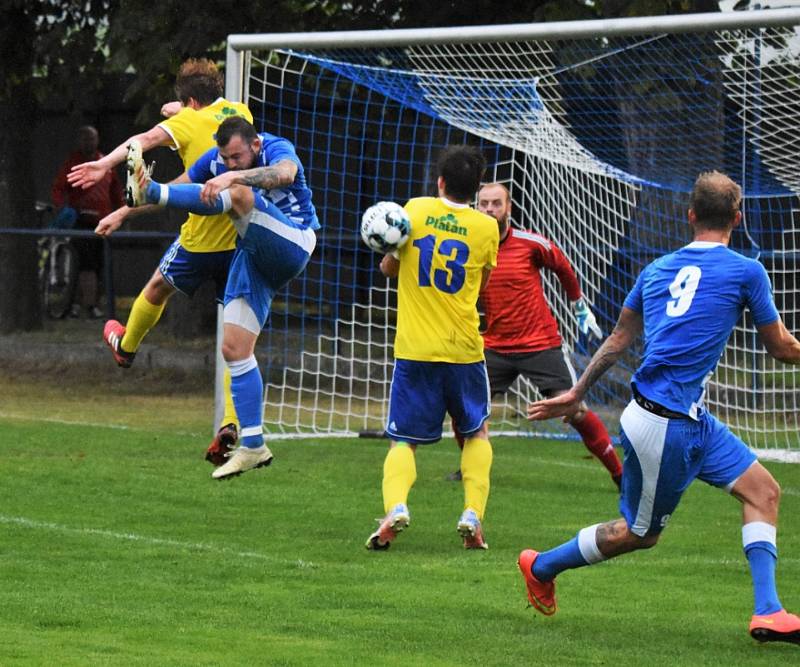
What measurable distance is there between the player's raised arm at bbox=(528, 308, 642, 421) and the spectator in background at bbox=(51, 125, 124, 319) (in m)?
13.6

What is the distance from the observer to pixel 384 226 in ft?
27.1

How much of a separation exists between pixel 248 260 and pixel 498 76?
6.33 metres

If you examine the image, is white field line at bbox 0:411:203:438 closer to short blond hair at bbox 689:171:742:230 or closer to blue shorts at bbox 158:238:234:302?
blue shorts at bbox 158:238:234:302

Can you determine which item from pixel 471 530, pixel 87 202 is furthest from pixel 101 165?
pixel 87 202

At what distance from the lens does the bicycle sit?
68.7ft

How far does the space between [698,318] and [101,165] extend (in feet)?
11.7

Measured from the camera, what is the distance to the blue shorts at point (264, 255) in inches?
344

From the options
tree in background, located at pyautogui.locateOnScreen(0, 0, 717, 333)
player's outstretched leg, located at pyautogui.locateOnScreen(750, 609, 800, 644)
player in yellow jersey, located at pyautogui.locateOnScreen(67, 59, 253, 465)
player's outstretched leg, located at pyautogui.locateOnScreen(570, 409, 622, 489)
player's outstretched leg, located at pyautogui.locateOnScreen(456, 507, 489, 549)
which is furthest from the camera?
tree in background, located at pyautogui.locateOnScreen(0, 0, 717, 333)

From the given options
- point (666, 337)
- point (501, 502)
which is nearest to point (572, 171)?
point (501, 502)

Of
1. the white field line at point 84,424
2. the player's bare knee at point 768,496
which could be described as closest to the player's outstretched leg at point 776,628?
the player's bare knee at point 768,496

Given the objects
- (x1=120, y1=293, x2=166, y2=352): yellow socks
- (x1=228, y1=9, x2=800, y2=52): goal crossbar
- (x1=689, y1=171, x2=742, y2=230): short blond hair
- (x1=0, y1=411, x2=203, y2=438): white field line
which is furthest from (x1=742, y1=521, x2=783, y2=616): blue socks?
(x1=0, y1=411, x2=203, y2=438): white field line

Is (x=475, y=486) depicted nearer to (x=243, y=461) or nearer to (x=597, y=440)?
(x=243, y=461)

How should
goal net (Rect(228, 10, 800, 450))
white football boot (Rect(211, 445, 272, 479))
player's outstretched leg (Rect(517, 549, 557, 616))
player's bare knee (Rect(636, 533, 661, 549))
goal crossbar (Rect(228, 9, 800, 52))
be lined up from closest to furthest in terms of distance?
player's bare knee (Rect(636, 533, 661, 549)) < player's outstretched leg (Rect(517, 549, 557, 616)) < white football boot (Rect(211, 445, 272, 479)) < goal crossbar (Rect(228, 9, 800, 52)) < goal net (Rect(228, 10, 800, 450))

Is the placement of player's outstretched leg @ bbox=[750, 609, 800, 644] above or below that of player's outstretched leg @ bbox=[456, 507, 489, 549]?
above
